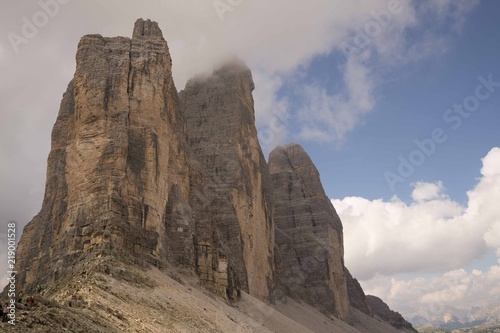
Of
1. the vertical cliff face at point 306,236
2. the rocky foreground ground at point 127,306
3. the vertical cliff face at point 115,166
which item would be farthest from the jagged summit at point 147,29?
the vertical cliff face at point 306,236

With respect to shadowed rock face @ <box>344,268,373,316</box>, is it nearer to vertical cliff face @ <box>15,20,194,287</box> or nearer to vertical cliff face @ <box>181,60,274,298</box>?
vertical cliff face @ <box>181,60,274,298</box>

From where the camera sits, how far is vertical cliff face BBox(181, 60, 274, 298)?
6938cm

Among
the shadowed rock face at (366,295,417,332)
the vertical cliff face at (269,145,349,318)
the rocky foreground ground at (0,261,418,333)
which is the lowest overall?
the rocky foreground ground at (0,261,418,333)

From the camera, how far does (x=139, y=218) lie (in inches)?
1699

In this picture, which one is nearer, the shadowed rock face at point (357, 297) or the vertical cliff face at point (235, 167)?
the vertical cliff face at point (235, 167)

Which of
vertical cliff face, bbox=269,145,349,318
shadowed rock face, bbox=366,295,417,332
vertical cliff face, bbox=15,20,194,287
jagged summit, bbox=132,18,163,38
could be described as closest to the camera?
vertical cliff face, bbox=15,20,194,287

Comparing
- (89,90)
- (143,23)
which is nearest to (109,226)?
(89,90)

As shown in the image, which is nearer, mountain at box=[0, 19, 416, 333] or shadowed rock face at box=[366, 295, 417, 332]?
mountain at box=[0, 19, 416, 333]

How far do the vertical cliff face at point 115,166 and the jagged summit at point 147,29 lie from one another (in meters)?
0.53

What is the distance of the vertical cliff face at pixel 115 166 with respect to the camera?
40906 millimetres

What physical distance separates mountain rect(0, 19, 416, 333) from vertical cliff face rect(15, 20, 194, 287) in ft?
0.33

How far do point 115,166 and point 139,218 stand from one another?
4645 millimetres

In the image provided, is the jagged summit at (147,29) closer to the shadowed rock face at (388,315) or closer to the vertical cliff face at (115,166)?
the vertical cliff face at (115,166)

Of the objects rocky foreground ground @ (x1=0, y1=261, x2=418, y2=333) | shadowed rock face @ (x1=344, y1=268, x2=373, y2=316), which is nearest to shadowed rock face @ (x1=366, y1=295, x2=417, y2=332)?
shadowed rock face @ (x1=344, y1=268, x2=373, y2=316)
